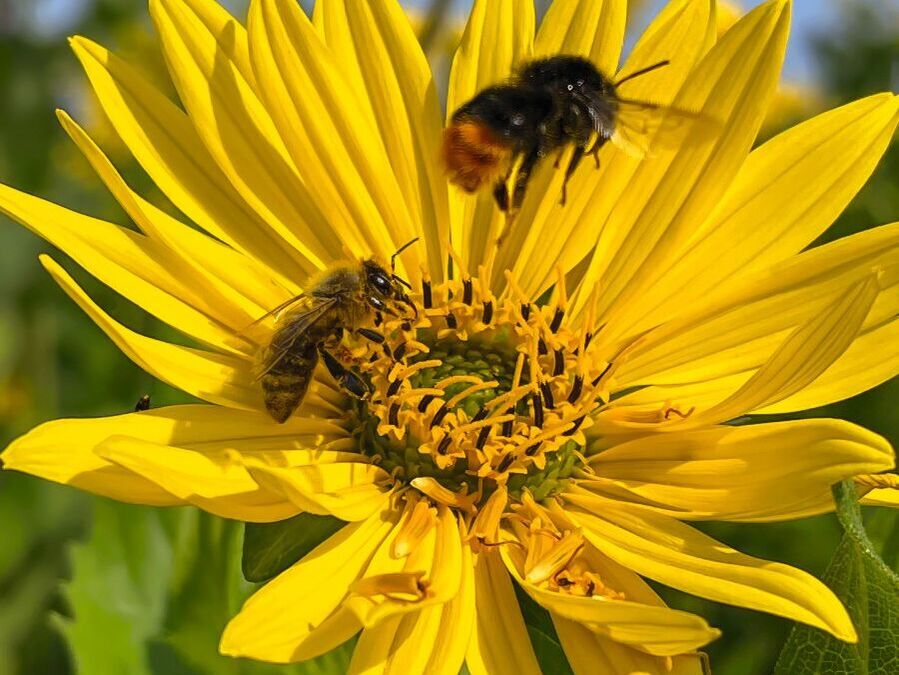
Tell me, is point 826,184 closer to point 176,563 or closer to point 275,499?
point 275,499

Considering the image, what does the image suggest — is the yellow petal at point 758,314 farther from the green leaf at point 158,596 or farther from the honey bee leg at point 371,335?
the green leaf at point 158,596

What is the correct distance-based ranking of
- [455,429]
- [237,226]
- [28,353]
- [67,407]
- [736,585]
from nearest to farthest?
[736,585], [455,429], [237,226], [67,407], [28,353]

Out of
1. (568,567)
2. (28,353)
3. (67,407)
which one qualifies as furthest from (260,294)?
(28,353)

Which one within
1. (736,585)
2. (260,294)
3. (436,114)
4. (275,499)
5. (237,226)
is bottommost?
(736,585)

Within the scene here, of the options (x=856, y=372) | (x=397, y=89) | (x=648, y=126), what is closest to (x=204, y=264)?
(x=397, y=89)

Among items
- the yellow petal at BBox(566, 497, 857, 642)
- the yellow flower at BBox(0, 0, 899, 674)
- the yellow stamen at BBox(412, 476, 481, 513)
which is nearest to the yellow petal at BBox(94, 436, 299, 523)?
the yellow flower at BBox(0, 0, 899, 674)

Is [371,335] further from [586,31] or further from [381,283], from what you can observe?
[586,31]

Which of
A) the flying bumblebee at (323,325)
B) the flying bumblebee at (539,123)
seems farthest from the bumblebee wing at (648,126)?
the flying bumblebee at (323,325)
